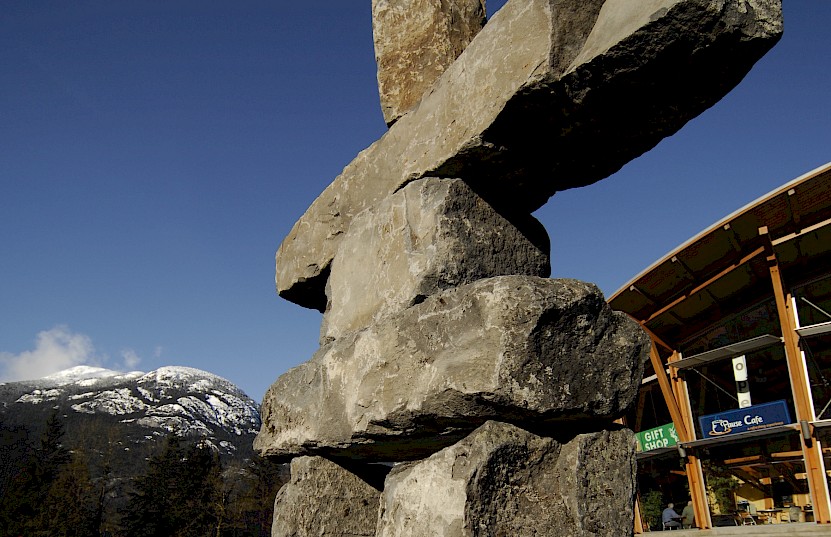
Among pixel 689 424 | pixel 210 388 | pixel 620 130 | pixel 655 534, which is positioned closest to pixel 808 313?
pixel 689 424

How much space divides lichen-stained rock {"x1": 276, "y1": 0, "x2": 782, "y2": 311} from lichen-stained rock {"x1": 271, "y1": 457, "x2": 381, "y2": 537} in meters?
1.29

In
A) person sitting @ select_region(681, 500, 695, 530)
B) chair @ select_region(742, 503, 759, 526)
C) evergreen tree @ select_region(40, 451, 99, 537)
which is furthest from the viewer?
evergreen tree @ select_region(40, 451, 99, 537)

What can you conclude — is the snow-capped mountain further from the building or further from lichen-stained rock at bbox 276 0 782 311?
lichen-stained rock at bbox 276 0 782 311

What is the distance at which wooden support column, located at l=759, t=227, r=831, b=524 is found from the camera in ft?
49.3

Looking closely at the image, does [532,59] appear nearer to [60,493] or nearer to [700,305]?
[700,305]

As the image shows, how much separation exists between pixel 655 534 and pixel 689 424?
3.55 m

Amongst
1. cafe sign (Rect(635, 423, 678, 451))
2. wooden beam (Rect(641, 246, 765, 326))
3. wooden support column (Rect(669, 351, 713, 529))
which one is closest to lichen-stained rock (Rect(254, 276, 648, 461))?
wooden beam (Rect(641, 246, 765, 326))

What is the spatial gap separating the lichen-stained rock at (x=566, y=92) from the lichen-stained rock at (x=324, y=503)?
1.29m

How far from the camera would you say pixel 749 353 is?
18.9 m

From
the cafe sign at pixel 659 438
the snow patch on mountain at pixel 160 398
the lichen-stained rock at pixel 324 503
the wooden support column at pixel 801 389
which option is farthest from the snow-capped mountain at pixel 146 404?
the lichen-stained rock at pixel 324 503

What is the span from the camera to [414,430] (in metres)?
2.35

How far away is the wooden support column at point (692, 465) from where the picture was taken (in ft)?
60.4

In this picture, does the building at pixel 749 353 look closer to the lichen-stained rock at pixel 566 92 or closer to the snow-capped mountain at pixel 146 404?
the lichen-stained rock at pixel 566 92

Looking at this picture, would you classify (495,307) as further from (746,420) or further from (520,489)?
(746,420)
